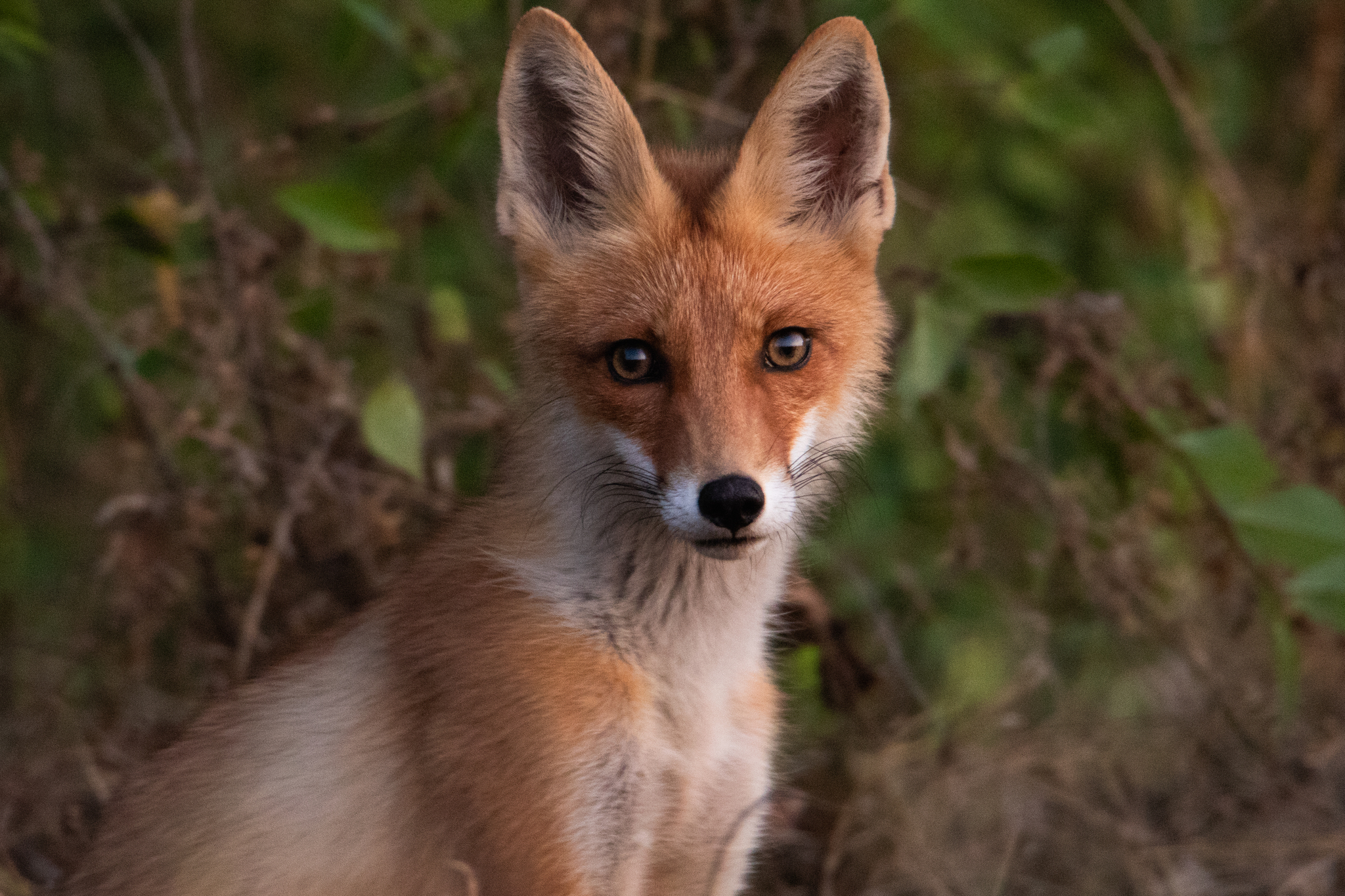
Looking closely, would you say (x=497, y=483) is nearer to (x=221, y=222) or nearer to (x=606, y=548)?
(x=606, y=548)

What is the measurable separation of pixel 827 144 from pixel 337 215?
1.48 m

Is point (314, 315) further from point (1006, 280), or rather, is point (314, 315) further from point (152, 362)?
point (1006, 280)

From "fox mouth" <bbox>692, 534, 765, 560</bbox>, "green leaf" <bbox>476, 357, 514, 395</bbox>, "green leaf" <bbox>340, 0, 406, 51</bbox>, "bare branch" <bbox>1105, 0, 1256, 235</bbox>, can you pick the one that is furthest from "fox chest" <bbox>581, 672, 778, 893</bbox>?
"bare branch" <bbox>1105, 0, 1256, 235</bbox>

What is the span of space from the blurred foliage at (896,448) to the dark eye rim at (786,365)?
26.3 inches

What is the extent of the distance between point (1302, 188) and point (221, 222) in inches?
177

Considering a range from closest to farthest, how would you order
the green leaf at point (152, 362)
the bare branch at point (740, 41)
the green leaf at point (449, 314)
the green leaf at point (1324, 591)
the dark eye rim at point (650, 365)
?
1. the dark eye rim at point (650, 365)
2. the green leaf at point (1324, 591)
3. the green leaf at point (152, 362)
4. the green leaf at point (449, 314)
5. the bare branch at point (740, 41)

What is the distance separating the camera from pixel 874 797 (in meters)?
3.58

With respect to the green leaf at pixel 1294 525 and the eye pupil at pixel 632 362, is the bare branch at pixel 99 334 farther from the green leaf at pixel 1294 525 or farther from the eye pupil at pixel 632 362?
the green leaf at pixel 1294 525

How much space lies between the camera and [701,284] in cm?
230

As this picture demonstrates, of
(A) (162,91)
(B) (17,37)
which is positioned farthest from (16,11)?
(A) (162,91)

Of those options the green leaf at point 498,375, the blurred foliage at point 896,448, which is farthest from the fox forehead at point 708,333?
the green leaf at point 498,375

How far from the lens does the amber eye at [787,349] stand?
2.33 m

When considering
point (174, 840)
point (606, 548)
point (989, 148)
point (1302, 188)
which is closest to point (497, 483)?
point (606, 548)

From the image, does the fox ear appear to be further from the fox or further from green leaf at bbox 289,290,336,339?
green leaf at bbox 289,290,336,339
